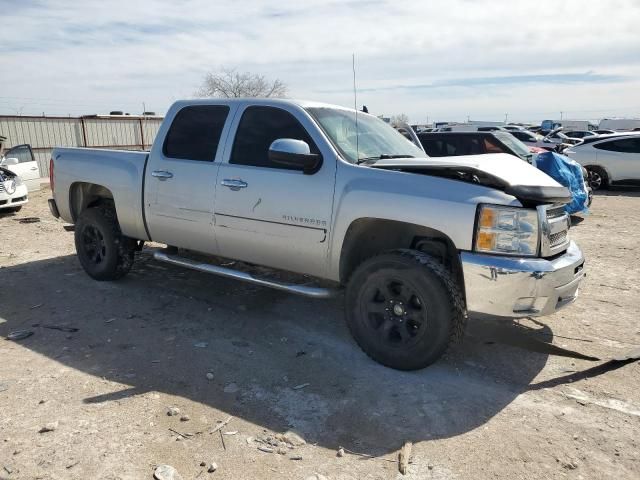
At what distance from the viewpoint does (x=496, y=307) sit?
3.69 m

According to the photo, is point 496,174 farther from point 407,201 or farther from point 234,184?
point 234,184

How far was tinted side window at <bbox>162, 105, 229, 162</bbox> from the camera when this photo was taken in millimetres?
5113

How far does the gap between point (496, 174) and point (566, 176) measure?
6.65 meters

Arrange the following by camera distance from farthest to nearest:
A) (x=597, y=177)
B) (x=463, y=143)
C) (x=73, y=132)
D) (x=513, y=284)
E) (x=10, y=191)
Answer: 1. (x=73, y=132)
2. (x=597, y=177)
3. (x=463, y=143)
4. (x=10, y=191)
5. (x=513, y=284)

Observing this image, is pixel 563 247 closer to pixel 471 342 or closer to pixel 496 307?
pixel 496 307

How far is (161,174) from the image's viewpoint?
17.5 feet

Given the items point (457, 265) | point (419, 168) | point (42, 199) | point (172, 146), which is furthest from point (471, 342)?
point (42, 199)

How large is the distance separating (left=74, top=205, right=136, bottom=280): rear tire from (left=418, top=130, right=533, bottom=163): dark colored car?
21.2ft

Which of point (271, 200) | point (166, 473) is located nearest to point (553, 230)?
point (271, 200)

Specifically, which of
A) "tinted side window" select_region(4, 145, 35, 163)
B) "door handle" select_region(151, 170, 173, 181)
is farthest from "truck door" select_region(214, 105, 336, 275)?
"tinted side window" select_region(4, 145, 35, 163)

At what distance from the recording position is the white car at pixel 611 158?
14508 mm

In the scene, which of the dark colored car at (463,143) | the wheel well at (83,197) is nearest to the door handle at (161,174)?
the wheel well at (83,197)

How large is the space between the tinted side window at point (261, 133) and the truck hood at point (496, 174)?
84 centimetres

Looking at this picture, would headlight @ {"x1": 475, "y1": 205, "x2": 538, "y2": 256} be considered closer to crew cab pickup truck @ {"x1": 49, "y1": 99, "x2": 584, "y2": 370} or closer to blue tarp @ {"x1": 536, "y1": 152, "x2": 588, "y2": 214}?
crew cab pickup truck @ {"x1": 49, "y1": 99, "x2": 584, "y2": 370}
